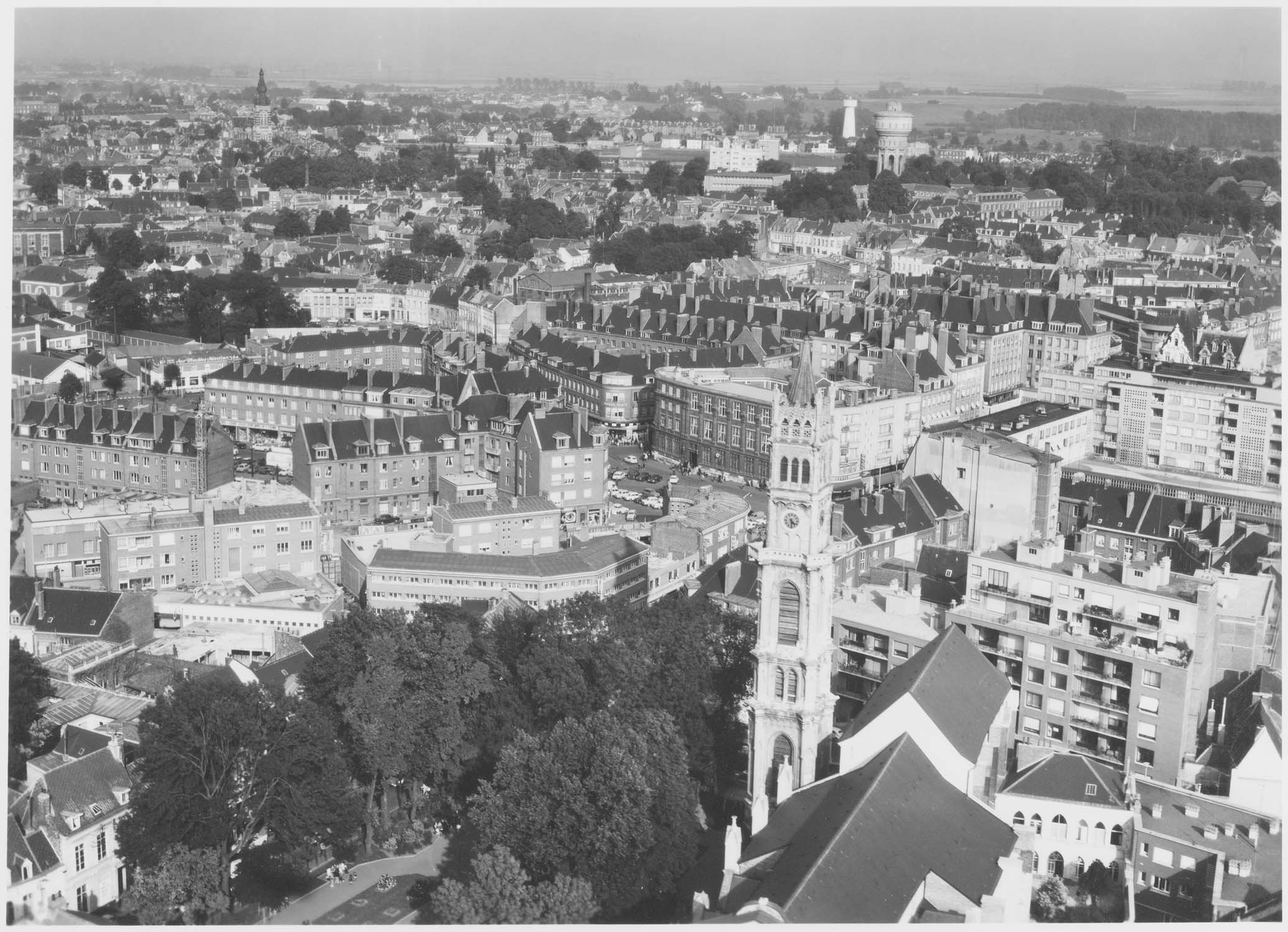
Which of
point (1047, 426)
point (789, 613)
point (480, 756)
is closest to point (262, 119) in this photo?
point (1047, 426)

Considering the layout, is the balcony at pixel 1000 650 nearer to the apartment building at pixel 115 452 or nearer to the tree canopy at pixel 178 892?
the tree canopy at pixel 178 892

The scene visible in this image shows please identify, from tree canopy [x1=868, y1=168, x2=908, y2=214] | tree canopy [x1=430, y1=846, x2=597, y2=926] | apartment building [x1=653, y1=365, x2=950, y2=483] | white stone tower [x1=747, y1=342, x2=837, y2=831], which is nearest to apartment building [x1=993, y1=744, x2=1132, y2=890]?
white stone tower [x1=747, y1=342, x2=837, y2=831]

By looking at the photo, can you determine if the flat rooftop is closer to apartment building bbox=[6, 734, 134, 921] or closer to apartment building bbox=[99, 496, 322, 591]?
apartment building bbox=[99, 496, 322, 591]

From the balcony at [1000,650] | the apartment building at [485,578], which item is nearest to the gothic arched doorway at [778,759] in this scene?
the balcony at [1000,650]

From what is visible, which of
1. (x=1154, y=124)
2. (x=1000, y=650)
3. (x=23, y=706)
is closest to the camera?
(x=23, y=706)

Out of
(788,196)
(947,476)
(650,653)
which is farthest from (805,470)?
(788,196)

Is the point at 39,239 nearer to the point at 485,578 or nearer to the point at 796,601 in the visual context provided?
the point at 485,578
